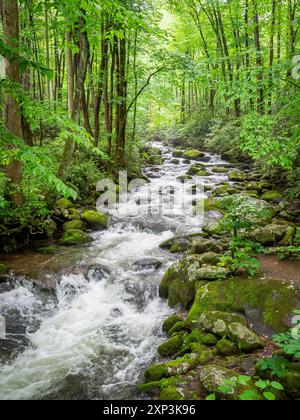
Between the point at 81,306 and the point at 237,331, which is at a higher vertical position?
the point at 237,331

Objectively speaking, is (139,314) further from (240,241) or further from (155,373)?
(240,241)

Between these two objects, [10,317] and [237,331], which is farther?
[10,317]

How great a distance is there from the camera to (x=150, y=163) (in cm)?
2067

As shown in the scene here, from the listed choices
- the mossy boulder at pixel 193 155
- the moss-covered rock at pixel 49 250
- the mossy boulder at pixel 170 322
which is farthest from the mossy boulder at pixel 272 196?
the mossy boulder at pixel 193 155

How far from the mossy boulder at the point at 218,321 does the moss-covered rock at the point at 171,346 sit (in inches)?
16.1

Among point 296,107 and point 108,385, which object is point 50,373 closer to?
point 108,385

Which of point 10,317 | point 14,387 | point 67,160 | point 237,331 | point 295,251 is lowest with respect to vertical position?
A: point 14,387

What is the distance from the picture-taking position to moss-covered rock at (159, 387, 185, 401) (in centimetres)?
386

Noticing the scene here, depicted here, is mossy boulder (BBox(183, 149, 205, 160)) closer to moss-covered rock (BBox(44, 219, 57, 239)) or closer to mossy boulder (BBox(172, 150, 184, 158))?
mossy boulder (BBox(172, 150, 184, 158))

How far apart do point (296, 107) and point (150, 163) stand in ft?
42.1

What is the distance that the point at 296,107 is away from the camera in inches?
333

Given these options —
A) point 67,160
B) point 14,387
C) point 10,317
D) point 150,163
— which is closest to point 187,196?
point 67,160
